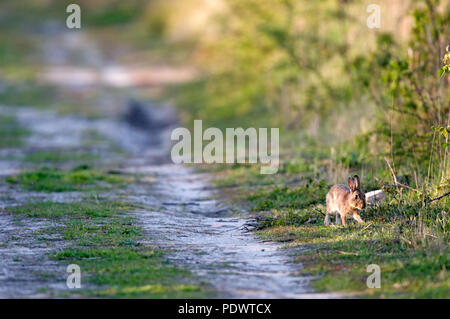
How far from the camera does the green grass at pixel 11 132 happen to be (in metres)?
23.6

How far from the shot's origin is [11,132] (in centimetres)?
2580

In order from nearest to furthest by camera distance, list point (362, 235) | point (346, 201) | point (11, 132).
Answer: point (362, 235)
point (346, 201)
point (11, 132)

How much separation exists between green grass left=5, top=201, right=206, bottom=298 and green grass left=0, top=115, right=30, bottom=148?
37.0 feet

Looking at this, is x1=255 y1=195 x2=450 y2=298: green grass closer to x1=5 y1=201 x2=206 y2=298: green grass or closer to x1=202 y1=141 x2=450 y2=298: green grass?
x1=202 y1=141 x2=450 y2=298: green grass

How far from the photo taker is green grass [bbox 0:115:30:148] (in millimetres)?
23581

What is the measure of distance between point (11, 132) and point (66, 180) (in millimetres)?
11175

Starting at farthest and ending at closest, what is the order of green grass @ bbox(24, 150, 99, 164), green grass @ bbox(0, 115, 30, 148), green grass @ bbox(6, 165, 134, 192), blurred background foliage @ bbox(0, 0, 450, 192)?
green grass @ bbox(0, 115, 30, 148)
green grass @ bbox(24, 150, 99, 164)
green grass @ bbox(6, 165, 134, 192)
blurred background foliage @ bbox(0, 0, 450, 192)

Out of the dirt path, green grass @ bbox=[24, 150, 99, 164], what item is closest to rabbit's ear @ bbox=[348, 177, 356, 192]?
the dirt path

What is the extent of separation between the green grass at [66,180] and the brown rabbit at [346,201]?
5.49 metres

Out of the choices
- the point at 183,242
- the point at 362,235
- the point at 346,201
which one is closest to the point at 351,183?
the point at 346,201

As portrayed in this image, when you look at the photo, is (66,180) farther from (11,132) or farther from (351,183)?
(11,132)
